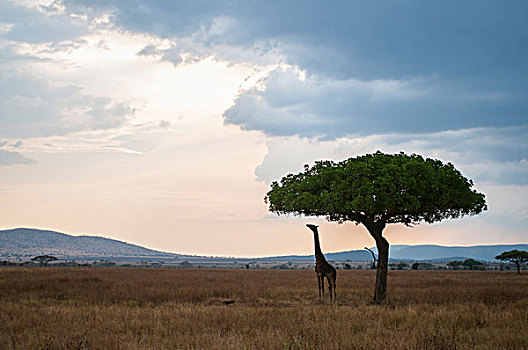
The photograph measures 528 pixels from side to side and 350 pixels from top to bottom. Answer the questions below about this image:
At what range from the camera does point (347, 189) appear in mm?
20906

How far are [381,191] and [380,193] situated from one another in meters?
0.22

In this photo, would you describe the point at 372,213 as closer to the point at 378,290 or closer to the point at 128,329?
the point at 378,290

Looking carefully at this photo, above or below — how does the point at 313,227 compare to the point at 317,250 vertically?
above

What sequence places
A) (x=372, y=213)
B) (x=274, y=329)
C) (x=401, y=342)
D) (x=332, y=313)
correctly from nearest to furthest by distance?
(x=401, y=342), (x=274, y=329), (x=332, y=313), (x=372, y=213)

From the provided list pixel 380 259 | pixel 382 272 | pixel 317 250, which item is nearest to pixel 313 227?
pixel 317 250

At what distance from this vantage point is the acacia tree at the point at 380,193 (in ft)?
67.5

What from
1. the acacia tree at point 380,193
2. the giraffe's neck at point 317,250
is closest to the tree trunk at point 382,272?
the acacia tree at point 380,193

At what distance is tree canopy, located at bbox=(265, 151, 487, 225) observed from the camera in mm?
20516

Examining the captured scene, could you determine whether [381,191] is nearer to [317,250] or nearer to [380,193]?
[380,193]

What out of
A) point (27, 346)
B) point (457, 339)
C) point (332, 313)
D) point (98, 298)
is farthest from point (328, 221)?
point (27, 346)

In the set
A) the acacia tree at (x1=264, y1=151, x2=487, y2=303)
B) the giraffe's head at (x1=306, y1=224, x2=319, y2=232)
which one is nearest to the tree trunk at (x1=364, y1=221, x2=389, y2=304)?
the acacia tree at (x1=264, y1=151, x2=487, y2=303)

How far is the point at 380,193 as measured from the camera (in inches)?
794

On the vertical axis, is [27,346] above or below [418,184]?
below

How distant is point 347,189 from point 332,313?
5.96 m
